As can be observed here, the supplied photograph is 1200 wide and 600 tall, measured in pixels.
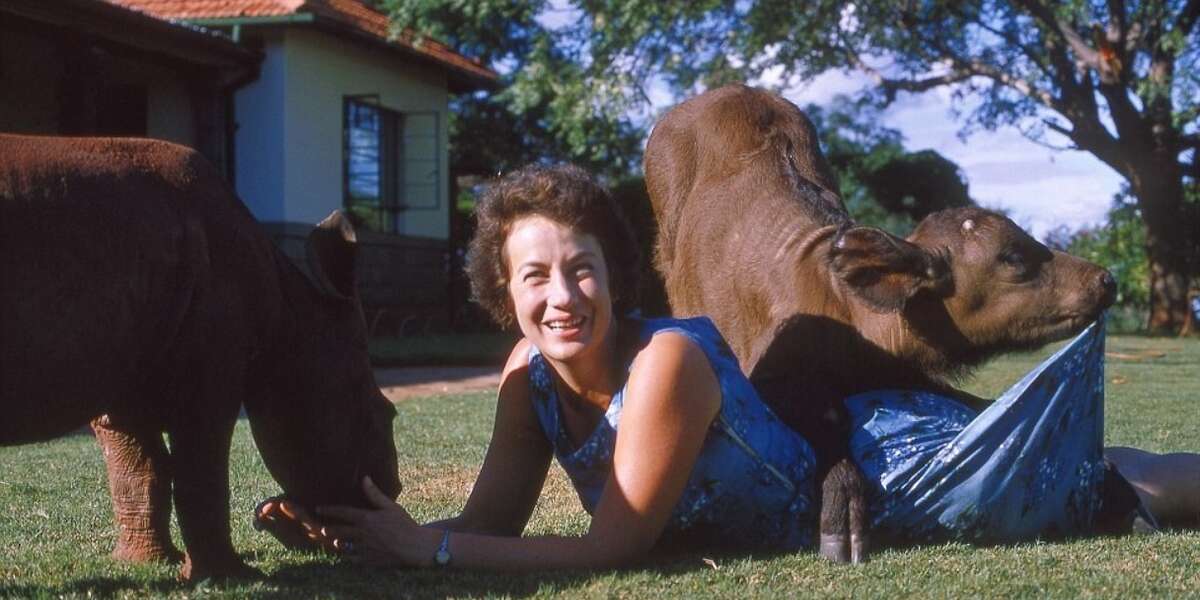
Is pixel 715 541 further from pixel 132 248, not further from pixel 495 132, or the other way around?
pixel 495 132

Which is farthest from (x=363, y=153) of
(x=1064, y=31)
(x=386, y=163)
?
(x=1064, y=31)

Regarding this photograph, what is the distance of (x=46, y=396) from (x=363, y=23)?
16107 mm

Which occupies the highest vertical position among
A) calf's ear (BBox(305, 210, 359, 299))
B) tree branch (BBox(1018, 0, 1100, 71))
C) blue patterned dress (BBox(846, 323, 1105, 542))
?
tree branch (BBox(1018, 0, 1100, 71))

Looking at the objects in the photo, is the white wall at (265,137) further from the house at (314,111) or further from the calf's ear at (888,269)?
the calf's ear at (888,269)

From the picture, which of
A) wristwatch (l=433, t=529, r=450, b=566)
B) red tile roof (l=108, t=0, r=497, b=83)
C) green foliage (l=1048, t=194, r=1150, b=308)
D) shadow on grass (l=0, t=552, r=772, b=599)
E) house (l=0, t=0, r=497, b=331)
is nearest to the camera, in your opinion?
shadow on grass (l=0, t=552, r=772, b=599)

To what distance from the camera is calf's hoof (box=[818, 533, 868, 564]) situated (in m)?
4.00

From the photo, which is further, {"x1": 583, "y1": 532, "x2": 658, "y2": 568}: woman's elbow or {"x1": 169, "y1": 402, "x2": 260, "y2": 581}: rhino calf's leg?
{"x1": 583, "y1": 532, "x2": 658, "y2": 568}: woman's elbow

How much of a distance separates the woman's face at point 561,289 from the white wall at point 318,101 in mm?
13842

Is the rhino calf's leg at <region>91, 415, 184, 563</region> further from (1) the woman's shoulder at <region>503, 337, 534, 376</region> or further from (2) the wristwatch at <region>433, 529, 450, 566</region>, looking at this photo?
(1) the woman's shoulder at <region>503, 337, 534, 376</region>


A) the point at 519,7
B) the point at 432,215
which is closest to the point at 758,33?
the point at 519,7

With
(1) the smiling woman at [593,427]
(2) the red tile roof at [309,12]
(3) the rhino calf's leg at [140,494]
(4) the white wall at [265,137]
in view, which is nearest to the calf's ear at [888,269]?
(1) the smiling woman at [593,427]

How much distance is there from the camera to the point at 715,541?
4.21 metres

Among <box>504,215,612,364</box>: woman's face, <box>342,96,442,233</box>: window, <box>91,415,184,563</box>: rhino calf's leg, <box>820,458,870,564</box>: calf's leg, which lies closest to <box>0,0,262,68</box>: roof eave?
<box>342,96,442,233</box>: window

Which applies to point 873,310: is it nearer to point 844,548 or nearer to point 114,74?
point 844,548
